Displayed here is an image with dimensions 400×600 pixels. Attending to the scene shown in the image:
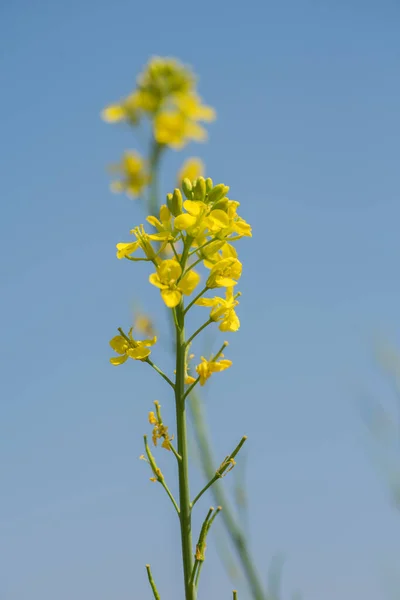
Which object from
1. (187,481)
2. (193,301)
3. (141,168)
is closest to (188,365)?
(193,301)

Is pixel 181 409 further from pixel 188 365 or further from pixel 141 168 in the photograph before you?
pixel 141 168

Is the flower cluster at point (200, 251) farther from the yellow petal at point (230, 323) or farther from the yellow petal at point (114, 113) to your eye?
the yellow petal at point (114, 113)

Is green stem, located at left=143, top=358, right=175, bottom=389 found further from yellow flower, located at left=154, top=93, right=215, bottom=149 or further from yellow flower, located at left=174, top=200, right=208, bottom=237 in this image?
yellow flower, located at left=154, top=93, right=215, bottom=149

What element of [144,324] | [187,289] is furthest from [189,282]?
[144,324]

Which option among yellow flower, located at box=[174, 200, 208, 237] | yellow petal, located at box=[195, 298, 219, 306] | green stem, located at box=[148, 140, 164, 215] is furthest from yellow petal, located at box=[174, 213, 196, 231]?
green stem, located at box=[148, 140, 164, 215]

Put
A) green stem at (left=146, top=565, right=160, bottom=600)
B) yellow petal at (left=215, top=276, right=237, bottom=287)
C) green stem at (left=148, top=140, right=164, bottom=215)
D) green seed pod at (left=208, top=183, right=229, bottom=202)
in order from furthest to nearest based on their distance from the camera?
1. green stem at (left=148, top=140, right=164, bottom=215)
2. green seed pod at (left=208, top=183, right=229, bottom=202)
3. yellow petal at (left=215, top=276, right=237, bottom=287)
4. green stem at (left=146, top=565, right=160, bottom=600)

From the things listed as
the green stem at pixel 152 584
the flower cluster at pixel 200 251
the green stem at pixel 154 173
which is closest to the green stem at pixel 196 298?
the flower cluster at pixel 200 251
